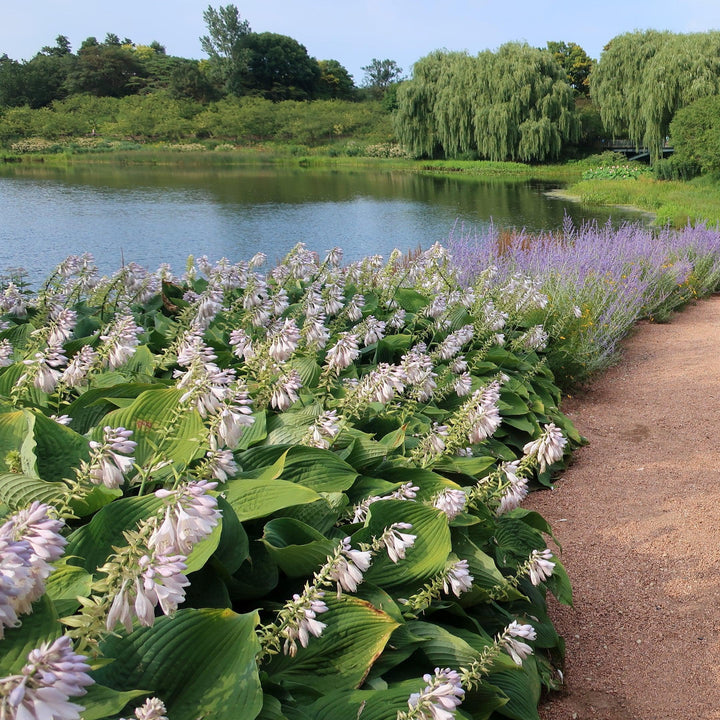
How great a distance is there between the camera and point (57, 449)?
1.69 m

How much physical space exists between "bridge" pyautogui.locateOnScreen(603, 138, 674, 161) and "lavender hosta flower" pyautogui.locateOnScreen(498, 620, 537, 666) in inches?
1350

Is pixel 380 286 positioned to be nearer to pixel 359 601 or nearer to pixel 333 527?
pixel 333 527

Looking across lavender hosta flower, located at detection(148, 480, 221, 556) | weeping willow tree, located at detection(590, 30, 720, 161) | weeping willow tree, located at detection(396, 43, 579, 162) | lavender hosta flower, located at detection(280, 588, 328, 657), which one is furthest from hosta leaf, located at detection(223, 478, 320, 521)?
weeping willow tree, located at detection(396, 43, 579, 162)

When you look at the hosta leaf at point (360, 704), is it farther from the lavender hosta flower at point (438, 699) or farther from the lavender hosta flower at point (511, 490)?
→ the lavender hosta flower at point (511, 490)

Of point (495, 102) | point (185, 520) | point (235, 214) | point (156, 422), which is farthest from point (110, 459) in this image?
point (495, 102)

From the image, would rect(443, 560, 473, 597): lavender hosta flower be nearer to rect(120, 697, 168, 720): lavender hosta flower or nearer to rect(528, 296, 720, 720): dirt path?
rect(528, 296, 720, 720): dirt path

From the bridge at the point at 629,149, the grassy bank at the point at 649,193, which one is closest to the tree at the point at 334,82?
the bridge at the point at 629,149

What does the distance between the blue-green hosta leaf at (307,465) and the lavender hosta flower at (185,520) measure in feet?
3.01

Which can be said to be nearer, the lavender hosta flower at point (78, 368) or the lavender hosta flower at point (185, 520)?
the lavender hosta flower at point (185, 520)

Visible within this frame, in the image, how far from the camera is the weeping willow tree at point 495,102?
2770 centimetres

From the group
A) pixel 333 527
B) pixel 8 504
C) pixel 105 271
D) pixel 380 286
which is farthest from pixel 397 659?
pixel 105 271

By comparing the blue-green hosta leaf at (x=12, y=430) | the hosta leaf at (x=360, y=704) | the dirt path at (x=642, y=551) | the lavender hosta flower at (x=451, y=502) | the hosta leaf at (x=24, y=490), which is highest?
the blue-green hosta leaf at (x=12, y=430)

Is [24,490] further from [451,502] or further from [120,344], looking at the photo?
[451,502]

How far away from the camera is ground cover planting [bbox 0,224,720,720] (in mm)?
914
